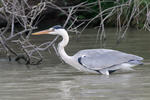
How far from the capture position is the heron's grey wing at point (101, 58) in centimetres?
932

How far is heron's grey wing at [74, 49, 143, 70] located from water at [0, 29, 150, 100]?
0.23 metres

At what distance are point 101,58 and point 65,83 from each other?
4.45ft

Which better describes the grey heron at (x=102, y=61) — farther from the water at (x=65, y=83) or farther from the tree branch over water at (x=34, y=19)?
the tree branch over water at (x=34, y=19)

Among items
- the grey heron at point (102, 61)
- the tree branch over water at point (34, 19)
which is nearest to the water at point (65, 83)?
the grey heron at point (102, 61)

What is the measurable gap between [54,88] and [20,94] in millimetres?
706

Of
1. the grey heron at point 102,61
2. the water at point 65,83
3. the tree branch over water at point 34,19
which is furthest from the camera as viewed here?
the tree branch over water at point 34,19

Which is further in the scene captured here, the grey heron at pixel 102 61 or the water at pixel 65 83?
the grey heron at pixel 102 61

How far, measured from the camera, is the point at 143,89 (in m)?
7.53

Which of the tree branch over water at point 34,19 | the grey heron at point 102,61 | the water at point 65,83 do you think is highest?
the tree branch over water at point 34,19

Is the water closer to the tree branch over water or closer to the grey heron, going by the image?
the grey heron

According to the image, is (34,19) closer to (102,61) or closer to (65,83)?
(102,61)

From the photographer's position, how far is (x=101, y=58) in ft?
31.1

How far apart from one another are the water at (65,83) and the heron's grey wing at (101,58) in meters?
0.23

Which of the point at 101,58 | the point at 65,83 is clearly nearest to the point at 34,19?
the point at 101,58
